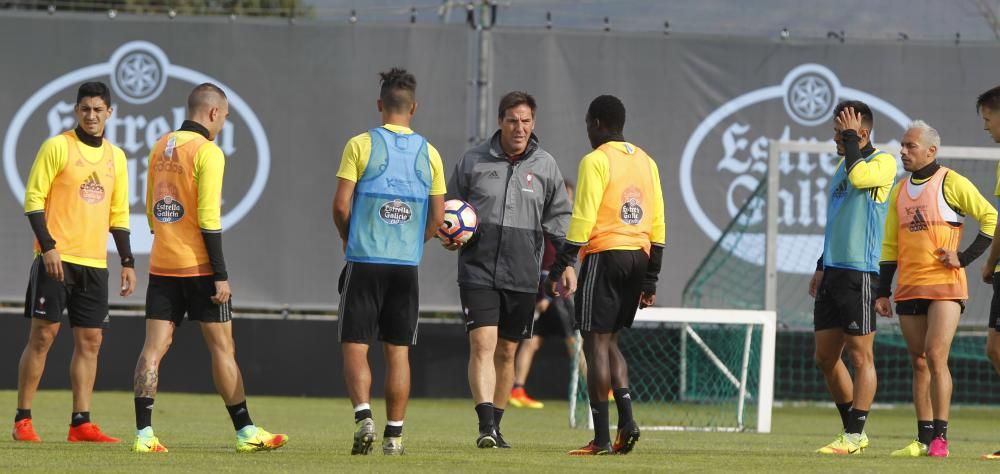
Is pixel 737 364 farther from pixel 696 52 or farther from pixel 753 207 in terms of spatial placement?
pixel 696 52

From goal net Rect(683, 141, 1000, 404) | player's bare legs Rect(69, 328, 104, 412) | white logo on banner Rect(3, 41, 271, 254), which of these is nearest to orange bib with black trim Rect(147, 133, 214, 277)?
player's bare legs Rect(69, 328, 104, 412)

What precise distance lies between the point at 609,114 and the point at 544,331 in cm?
683

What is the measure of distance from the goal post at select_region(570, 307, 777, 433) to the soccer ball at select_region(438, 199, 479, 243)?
3313mm

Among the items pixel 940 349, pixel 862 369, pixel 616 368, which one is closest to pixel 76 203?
pixel 616 368

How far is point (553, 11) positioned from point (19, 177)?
6.00m

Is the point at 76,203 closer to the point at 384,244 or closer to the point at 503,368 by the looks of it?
the point at 384,244

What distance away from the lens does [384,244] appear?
7.90 m

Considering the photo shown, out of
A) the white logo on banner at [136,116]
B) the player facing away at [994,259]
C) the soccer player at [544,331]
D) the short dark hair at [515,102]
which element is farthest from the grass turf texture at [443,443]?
the white logo on banner at [136,116]

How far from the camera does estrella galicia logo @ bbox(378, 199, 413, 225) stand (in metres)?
7.93

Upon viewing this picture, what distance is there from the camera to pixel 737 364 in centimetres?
1366

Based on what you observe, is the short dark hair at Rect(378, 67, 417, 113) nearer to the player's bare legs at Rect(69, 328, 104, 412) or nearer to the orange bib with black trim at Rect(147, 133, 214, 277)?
the orange bib with black trim at Rect(147, 133, 214, 277)

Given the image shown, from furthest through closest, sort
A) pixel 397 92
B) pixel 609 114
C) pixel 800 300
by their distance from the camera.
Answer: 1. pixel 800 300
2. pixel 609 114
3. pixel 397 92

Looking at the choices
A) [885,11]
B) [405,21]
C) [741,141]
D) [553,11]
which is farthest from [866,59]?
[405,21]

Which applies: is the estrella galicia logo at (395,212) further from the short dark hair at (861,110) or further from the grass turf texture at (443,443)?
the short dark hair at (861,110)
